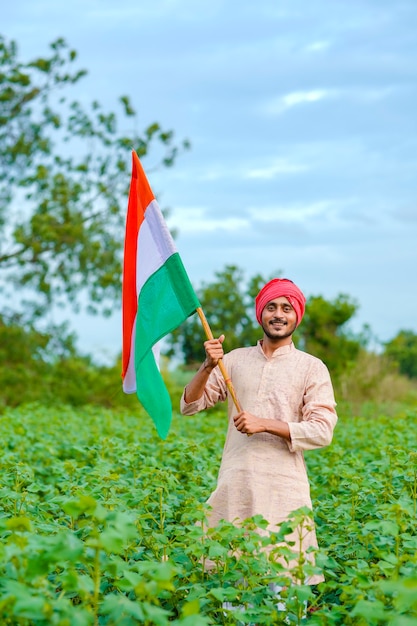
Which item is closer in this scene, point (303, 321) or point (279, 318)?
point (279, 318)

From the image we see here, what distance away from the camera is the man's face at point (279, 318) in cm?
418

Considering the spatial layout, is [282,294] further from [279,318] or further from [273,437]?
[273,437]

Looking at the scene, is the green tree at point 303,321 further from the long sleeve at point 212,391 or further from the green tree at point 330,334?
the long sleeve at point 212,391

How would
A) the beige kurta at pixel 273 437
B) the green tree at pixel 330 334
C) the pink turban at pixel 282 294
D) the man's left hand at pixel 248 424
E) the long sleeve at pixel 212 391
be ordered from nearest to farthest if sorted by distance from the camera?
the man's left hand at pixel 248 424 → the beige kurta at pixel 273 437 → the pink turban at pixel 282 294 → the long sleeve at pixel 212 391 → the green tree at pixel 330 334

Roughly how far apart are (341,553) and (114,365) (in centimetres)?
1675

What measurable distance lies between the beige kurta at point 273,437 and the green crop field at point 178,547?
17 cm

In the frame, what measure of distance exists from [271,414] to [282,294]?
537 millimetres

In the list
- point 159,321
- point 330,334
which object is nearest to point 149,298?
point 159,321

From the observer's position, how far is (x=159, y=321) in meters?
4.68

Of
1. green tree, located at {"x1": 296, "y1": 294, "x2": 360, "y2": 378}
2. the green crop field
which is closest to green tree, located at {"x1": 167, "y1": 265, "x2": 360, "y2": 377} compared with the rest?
green tree, located at {"x1": 296, "y1": 294, "x2": 360, "y2": 378}

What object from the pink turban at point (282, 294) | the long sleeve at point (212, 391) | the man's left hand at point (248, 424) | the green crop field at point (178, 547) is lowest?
the green crop field at point (178, 547)

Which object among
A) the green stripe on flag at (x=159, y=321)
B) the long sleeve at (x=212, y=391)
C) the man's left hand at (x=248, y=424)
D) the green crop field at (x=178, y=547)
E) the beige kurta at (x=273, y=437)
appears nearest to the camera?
the green crop field at (x=178, y=547)

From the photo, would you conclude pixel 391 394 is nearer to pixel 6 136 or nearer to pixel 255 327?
pixel 255 327

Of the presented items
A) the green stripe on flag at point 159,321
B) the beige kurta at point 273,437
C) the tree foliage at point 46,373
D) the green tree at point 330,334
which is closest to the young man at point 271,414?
the beige kurta at point 273,437
